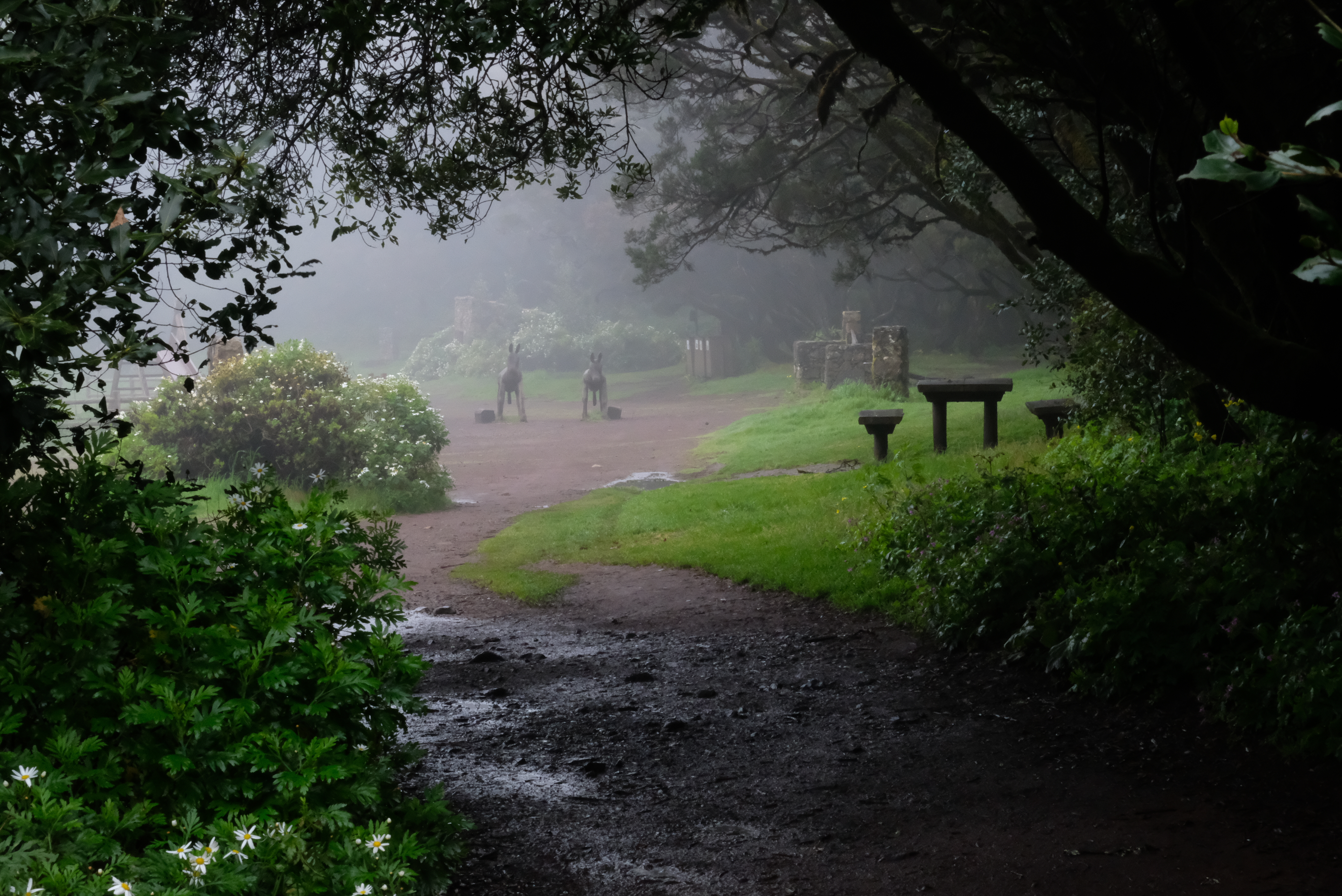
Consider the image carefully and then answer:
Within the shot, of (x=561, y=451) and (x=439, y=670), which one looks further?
(x=561, y=451)

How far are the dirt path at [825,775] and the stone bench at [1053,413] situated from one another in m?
6.32

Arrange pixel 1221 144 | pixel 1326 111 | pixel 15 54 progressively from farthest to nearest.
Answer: pixel 15 54 → pixel 1221 144 → pixel 1326 111

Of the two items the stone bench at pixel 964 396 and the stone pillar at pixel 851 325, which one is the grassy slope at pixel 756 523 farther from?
the stone pillar at pixel 851 325

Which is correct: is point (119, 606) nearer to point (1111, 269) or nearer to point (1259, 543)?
point (1111, 269)

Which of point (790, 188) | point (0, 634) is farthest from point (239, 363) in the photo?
point (0, 634)

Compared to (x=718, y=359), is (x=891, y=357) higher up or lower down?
lower down

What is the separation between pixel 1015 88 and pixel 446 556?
7.13 metres

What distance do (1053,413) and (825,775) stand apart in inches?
366

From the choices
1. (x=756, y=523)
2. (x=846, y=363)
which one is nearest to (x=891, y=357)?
(x=846, y=363)

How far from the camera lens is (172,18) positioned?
9.48 ft

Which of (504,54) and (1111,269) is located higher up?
(504,54)

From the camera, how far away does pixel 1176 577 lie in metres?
5.04

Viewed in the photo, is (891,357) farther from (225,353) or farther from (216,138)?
(216,138)

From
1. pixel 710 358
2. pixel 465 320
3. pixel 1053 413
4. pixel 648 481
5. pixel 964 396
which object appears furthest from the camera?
pixel 465 320
